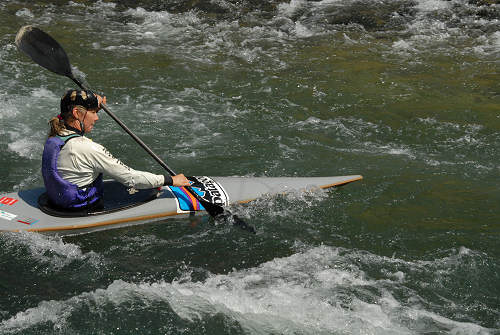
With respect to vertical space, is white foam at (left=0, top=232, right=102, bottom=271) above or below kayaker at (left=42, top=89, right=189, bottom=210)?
below

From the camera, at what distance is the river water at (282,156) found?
4.26m

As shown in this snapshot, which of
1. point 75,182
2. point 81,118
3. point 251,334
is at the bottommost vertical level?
point 251,334

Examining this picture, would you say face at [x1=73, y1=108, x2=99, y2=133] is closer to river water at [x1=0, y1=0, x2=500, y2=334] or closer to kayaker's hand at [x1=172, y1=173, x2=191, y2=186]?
kayaker's hand at [x1=172, y1=173, x2=191, y2=186]

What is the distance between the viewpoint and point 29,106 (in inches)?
311

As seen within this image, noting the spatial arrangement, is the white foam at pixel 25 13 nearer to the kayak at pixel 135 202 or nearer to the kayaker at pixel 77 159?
the kayak at pixel 135 202

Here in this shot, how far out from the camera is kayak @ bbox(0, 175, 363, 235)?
15.8 feet

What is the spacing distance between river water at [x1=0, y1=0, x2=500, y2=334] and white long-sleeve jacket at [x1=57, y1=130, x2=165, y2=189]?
53 cm

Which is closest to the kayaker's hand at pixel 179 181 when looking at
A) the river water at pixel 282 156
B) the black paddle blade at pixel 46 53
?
the river water at pixel 282 156

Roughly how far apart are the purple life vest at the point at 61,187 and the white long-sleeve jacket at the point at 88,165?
34mm

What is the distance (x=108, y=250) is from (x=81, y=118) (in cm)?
109

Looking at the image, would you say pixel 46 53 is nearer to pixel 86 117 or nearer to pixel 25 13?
pixel 86 117

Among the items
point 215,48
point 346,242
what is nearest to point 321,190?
point 346,242

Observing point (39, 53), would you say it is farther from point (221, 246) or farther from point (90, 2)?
point (90, 2)

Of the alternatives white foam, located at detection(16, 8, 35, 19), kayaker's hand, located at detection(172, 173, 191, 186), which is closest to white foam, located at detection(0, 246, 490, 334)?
kayaker's hand, located at detection(172, 173, 191, 186)
